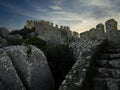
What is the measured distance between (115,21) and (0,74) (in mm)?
5609

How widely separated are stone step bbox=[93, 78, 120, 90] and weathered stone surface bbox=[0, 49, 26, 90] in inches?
77.3

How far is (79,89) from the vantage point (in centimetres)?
298

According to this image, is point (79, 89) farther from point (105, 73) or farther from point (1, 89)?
point (1, 89)

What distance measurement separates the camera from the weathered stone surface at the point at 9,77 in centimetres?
399

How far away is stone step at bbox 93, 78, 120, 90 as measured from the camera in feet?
10.7

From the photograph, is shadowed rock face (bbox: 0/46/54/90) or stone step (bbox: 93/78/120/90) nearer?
stone step (bbox: 93/78/120/90)

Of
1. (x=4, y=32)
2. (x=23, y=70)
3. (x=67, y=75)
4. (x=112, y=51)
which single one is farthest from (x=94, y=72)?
(x=4, y=32)

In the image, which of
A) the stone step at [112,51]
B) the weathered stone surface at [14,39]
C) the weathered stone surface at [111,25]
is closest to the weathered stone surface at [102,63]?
the stone step at [112,51]

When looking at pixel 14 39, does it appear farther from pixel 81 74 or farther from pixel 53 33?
pixel 81 74

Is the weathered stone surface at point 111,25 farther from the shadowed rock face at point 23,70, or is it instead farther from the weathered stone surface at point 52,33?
the weathered stone surface at point 52,33

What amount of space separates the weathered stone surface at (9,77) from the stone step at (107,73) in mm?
2066

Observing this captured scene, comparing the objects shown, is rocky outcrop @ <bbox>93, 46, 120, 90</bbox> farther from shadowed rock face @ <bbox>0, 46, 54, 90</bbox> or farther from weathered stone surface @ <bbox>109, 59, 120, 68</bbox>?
shadowed rock face @ <bbox>0, 46, 54, 90</bbox>

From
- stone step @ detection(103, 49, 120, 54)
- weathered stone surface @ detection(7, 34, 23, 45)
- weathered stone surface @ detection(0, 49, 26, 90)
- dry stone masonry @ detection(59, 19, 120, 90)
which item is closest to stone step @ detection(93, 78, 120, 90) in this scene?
dry stone masonry @ detection(59, 19, 120, 90)

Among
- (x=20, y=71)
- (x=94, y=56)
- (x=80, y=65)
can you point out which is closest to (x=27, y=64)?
(x=20, y=71)
